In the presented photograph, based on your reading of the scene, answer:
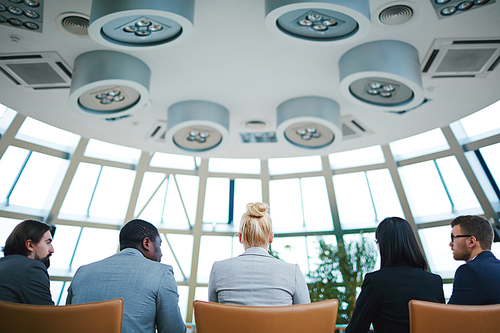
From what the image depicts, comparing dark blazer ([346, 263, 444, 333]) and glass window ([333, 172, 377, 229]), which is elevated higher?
glass window ([333, 172, 377, 229])

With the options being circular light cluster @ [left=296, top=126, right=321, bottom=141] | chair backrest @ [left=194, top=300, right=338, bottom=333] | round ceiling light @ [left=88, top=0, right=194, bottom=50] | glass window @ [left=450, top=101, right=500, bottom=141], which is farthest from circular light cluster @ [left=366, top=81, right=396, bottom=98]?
glass window @ [left=450, top=101, right=500, bottom=141]

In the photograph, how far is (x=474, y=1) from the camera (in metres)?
5.88

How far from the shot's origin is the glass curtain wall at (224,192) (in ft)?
46.1

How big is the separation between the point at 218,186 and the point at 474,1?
13359mm

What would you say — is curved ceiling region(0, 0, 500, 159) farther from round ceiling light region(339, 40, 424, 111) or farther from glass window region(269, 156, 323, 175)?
glass window region(269, 156, 323, 175)

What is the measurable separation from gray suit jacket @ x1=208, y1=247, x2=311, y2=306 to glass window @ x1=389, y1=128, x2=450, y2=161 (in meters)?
13.8

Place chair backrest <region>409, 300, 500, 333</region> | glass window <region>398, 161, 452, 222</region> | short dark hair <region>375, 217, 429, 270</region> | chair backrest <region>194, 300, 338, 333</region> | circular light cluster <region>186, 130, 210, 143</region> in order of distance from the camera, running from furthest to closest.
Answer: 1. glass window <region>398, 161, 452, 222</region>
2. circular light cluster <region>186, 130, 210, 143</region>
3. short dark hair <region>375, 217, 429, 270</region>
4. chair backrest <region>409, 300, 500, 333</region>
5. chair backrest <region>194, 300, 338, 333</region>

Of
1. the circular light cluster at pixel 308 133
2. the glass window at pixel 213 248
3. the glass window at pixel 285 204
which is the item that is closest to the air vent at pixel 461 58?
the circular light cluster at pixel 308 133

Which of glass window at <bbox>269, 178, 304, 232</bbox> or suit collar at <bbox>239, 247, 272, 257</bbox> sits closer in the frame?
suit collar at <bbox>239, 247, 272, 257</bbox>

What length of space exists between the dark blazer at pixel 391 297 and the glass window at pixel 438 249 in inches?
535

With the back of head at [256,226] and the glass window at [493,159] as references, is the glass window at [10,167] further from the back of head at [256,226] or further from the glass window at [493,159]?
the glass window at [493,159]

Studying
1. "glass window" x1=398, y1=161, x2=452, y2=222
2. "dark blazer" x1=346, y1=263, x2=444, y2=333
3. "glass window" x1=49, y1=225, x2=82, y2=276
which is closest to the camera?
"dark blazer" x1=346, y1=263, x2=444, y2=333

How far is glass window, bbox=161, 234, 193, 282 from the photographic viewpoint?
16859 mm

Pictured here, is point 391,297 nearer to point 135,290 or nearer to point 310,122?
point 135,290
